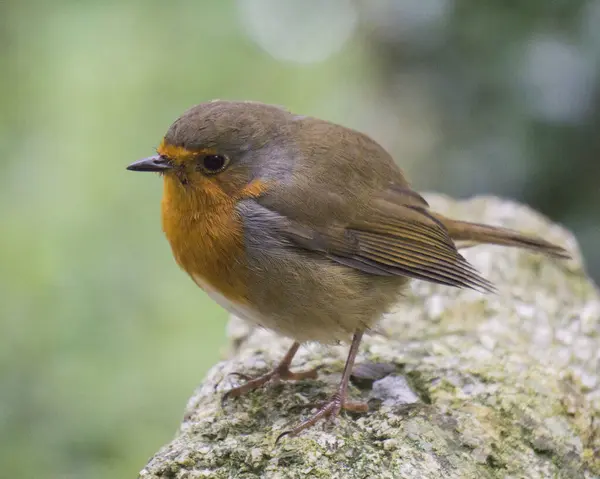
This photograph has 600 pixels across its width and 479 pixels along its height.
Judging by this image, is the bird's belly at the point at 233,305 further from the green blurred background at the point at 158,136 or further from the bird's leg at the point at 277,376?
the green blurred background at the point at 158,136

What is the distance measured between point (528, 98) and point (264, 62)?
5.05m

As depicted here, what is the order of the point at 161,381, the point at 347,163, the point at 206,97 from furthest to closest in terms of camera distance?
the point at 206,97
the point at 161,381
the point at 347,163

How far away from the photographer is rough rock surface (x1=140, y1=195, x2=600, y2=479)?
2.37m

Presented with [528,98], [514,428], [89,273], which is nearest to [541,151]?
[528,98]

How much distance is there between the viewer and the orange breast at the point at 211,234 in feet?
8.86

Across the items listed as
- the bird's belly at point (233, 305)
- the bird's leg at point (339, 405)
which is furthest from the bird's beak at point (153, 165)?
the bird's leg at point (339, 405)

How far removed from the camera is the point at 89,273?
5.63 metres

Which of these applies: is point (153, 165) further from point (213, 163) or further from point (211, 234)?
point (211, 234)

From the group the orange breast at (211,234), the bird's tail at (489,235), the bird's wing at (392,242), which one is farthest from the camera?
the bird's tail at (489,235)

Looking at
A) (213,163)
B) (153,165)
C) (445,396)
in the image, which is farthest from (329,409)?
(153,165)

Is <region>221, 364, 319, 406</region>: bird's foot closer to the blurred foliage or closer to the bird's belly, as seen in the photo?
the bird's belly

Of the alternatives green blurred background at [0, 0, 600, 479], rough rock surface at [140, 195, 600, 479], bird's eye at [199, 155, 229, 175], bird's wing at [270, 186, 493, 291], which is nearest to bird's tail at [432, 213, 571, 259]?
bird's wing at [270, 186, 493, 291]

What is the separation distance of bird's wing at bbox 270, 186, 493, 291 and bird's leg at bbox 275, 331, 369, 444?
1.03 ft

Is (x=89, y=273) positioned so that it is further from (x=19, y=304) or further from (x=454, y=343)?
(x=454, y=343)
